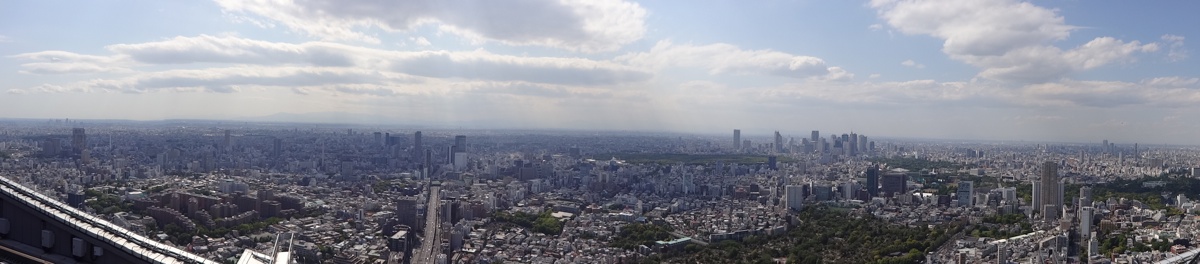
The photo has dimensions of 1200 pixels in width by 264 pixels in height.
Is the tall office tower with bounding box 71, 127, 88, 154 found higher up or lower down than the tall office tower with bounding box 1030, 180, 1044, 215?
higher up

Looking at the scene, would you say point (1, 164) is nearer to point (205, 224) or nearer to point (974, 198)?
point (205, 224)

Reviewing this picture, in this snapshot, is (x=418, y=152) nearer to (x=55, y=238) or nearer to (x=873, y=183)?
(x=873, y=183)

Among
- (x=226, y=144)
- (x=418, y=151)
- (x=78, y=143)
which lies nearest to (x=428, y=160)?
(x=418, y=151)

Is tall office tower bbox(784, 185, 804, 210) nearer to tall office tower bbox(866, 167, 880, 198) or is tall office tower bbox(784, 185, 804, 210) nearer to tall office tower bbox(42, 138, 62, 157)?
tall office tower bbox(866, 167, 880, 198)

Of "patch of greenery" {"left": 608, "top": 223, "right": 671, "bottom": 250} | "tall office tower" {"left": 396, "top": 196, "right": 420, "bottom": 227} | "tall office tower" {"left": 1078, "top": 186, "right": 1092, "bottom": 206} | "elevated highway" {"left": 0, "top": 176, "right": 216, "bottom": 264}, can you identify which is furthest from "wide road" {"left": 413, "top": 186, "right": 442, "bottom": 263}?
"tall office tower" {"left": 1078, "top": 186, "right": 1092, "bottom": 206}

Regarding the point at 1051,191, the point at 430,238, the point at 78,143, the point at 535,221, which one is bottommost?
the point at 430,238

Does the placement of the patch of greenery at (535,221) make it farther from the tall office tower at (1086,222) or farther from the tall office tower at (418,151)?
the tall office tower at (418,151)

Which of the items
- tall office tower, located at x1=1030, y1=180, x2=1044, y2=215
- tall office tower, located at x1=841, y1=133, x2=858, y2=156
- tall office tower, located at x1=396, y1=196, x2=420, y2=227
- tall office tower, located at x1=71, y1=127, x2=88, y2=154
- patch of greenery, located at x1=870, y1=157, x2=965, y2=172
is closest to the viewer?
tall office tower, located at x1=396, y1=196, x2=420, y2=227
